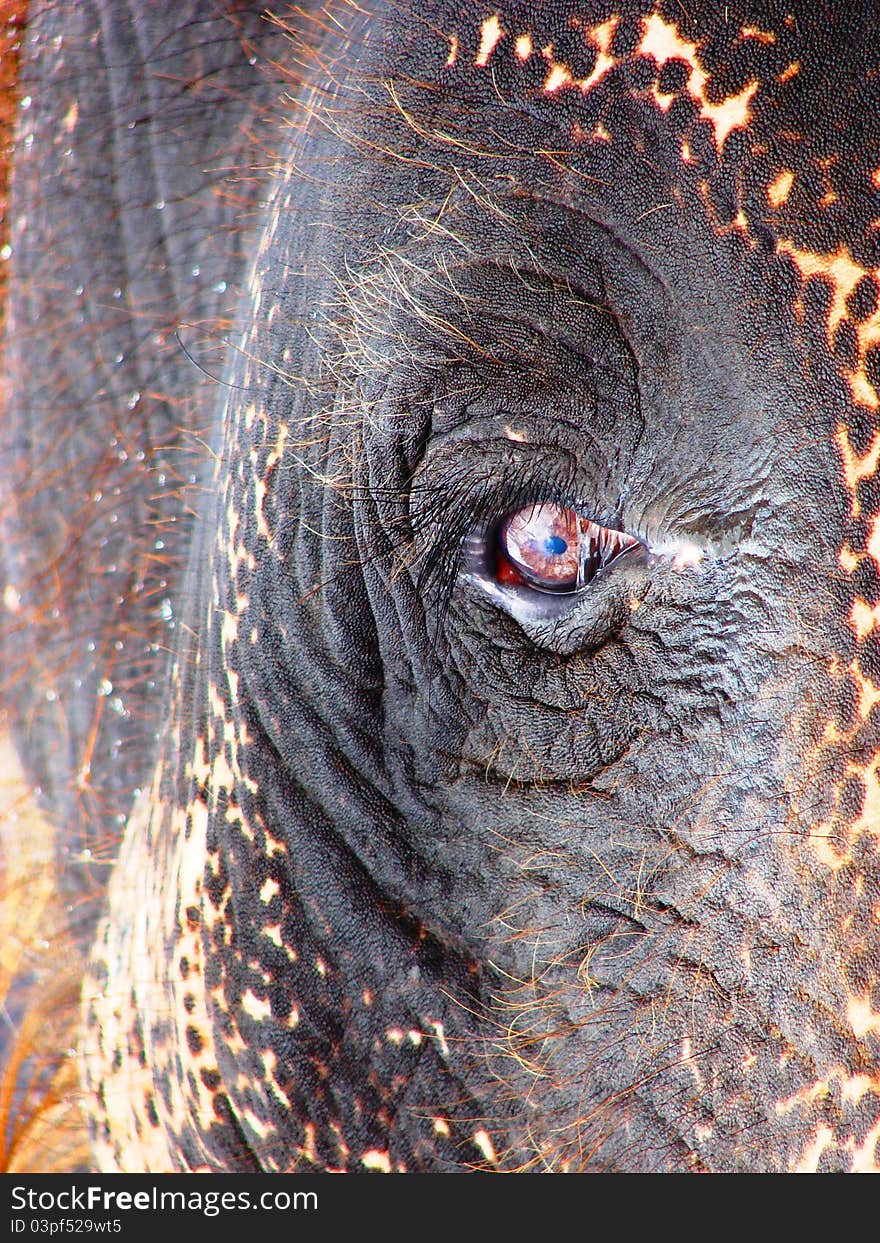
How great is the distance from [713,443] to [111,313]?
3.11 ft

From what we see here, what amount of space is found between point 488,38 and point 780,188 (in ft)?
0.91

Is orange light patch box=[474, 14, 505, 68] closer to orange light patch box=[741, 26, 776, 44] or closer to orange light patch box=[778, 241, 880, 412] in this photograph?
orange light patch box=[741, 26, 776, 44]

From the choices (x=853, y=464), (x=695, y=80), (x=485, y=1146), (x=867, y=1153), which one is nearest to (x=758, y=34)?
(x=695, y=80)

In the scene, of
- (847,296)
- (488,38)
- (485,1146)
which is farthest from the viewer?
(485,1146)

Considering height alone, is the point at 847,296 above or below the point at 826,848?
above

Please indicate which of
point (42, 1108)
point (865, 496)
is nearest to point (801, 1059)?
point (865, 496)

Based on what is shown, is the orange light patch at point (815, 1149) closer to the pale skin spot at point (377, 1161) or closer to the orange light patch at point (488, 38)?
the pale skin spot at point (377, 1161)

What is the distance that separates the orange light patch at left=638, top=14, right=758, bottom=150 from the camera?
0.74 meters

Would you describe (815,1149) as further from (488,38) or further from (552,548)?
(488,38)

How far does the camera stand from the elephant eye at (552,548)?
2.85 feet

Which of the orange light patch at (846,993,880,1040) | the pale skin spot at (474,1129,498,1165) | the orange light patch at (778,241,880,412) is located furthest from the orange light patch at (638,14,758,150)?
the pale skin spot at (474,1129,498,1165)

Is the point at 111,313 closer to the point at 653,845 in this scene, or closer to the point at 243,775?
the point at 243,775

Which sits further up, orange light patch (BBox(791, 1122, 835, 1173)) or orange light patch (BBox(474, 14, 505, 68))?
orange light patch (BBox(474, 14, 505, 68))

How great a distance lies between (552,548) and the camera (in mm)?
891
